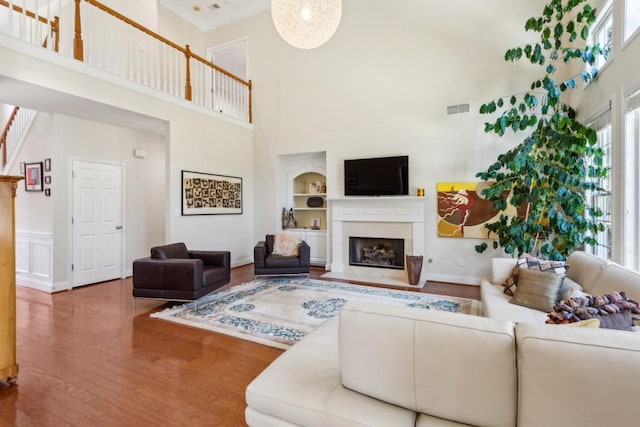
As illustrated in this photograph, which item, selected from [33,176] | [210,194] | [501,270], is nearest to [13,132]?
[33,176]

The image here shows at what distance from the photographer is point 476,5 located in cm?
505

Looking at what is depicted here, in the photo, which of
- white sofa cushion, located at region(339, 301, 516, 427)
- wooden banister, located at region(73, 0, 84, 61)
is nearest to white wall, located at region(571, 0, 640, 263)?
white sofa cushion, located at region(339, 301, 516, 427)

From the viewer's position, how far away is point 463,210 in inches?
203

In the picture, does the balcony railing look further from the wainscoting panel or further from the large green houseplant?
the large green houseplant

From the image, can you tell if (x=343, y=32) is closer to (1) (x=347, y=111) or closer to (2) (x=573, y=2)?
(1) (x=347, y=111)

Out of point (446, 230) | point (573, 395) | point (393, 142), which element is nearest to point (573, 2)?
point (393, 142)

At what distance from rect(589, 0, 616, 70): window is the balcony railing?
19.1 ft

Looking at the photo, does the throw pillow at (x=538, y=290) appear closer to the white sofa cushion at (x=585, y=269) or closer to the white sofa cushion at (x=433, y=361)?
the white sofa cushion at (x=585, y=269)

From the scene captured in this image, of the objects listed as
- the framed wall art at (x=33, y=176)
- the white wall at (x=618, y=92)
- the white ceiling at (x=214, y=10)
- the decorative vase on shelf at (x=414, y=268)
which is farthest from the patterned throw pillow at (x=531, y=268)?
the white ceiling at (x=214, y=10)

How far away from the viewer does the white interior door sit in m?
5.14

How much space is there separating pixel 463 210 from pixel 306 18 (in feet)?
12.2

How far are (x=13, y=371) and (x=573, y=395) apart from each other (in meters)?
3.30

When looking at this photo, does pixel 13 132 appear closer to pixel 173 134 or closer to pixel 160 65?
pixel 160 65

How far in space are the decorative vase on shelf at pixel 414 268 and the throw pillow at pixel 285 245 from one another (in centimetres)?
190
